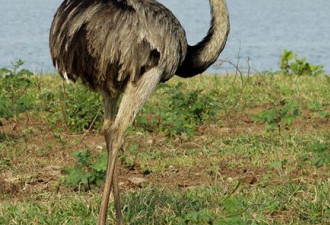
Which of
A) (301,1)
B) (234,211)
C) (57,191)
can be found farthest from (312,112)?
(301,1)

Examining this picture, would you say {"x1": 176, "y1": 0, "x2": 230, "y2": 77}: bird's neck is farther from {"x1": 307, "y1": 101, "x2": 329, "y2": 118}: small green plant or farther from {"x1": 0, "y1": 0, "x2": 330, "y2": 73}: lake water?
{"x1": 0, "y1": 0, "x2": 330, "y2": 73}: lake water

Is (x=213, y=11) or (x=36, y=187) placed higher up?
(x=213, y=11)

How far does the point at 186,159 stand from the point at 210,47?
4.34 ft

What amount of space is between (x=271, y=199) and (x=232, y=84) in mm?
4009

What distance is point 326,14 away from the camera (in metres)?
34.5

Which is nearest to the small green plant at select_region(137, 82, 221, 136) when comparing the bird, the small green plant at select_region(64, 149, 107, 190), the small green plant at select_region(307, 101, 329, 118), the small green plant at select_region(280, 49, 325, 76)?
the small green plant at select_region(307, 101, 329, 118)

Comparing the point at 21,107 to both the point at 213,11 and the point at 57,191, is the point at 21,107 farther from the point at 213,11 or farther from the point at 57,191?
the point at 213,11

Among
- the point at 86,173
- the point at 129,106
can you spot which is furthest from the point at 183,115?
the point at 129,106

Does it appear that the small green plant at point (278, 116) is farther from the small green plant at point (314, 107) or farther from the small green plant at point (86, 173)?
the small green plant at point (86, 173)

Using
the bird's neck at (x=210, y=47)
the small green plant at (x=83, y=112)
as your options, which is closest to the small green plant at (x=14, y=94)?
the small green plant at (x=83, y=112)

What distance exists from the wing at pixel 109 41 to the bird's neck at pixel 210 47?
46cm

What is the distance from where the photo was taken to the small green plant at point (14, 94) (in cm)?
759

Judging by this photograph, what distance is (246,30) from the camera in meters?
26.4

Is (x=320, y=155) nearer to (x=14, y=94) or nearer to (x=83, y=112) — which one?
(x=83, y=112)
